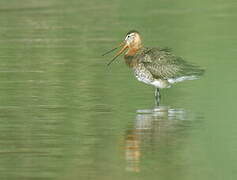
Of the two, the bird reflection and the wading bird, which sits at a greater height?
the wading bird

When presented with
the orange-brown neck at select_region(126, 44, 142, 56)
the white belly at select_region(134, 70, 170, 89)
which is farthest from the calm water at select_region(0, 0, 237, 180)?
the orange-brown neck at select_region(126, 44, 142, 56)

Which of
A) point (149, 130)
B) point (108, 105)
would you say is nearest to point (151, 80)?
point (108, 105)

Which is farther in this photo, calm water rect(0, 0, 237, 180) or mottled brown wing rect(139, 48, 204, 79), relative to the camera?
mottled brown wing rect(139, 48, 204, 79)

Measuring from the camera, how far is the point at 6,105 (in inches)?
599

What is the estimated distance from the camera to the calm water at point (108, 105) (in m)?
11.3

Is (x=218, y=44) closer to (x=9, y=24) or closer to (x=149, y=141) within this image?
(x=9, y=24)

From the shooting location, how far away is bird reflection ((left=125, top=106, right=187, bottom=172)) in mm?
11865

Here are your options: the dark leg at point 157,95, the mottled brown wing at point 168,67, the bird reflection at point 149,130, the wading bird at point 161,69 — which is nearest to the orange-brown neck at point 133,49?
the wading bird at point 161,69

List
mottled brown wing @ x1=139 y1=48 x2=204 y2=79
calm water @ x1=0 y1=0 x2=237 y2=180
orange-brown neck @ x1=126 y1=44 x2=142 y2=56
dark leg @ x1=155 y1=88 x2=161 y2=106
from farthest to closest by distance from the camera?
orange-brown neck @ x1=126 y1=44 x2=142 y2=56 < mottled brown wing @ x1=139 y1=48 x2=204 y2=79 < dark leg @ x1=155 y1=88 x2=161 y2=106 < calm water @ x1=0 y1=0 x2=237 y2=180

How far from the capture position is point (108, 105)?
15070 millimetres

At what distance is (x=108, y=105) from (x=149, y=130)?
1873 millimetres

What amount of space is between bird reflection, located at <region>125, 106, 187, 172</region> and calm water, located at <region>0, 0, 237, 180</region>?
0.01 m

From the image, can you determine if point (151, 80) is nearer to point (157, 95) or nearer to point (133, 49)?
point (157, 95)

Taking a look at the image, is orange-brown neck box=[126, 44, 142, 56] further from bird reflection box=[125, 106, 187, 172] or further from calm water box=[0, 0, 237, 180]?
bird reflection box=[125, 106, 187, 172]
